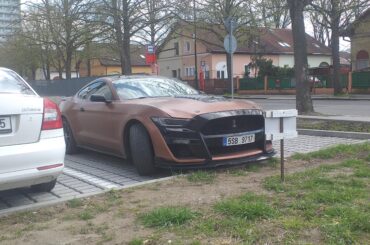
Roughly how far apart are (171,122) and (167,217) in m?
2.08

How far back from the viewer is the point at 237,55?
55.9m

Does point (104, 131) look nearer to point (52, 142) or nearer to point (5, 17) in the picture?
point (52, 142)

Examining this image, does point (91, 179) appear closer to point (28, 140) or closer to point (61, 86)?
point (28, 140)

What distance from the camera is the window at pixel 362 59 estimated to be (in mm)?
42469

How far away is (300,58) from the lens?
15.2 meters

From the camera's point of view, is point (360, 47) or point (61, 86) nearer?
point (360, 47)

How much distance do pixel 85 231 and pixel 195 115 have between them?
2427 millimetres

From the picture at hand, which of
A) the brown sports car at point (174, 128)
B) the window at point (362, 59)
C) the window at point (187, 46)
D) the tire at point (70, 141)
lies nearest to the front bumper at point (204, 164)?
the brown sports car at point (174, 128)

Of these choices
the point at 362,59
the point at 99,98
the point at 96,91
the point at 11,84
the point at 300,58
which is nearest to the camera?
the point at 11,84

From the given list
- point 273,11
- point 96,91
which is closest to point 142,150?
point 96,91

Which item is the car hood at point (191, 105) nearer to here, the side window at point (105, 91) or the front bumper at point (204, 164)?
the front bumper at point (204, 164)

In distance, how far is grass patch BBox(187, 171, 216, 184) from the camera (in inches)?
237

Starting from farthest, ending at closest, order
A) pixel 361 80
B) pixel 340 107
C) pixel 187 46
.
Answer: pixel 187 46 → pixel 361 80 → pixel 340 107

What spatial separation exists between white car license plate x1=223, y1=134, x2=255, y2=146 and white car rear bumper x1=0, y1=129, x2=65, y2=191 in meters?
2.10
